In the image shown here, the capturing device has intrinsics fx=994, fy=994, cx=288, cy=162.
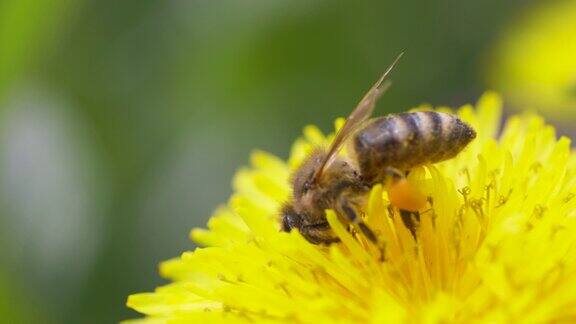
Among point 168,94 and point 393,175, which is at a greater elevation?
point 168,94

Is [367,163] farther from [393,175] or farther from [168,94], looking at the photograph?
[168,94]

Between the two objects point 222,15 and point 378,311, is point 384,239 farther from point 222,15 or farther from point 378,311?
point 222,15

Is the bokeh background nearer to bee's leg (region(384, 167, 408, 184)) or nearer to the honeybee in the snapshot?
the honeybee

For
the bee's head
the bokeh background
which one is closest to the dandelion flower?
the bee's head

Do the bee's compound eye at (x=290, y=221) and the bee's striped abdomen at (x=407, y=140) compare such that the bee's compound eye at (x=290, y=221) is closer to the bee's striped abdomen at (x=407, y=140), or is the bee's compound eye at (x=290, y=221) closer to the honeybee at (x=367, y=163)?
the honeybee at (x=367, y=163)

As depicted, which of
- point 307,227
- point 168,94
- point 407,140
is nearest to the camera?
point 407,140

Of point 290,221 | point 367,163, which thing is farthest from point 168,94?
point 367,163
